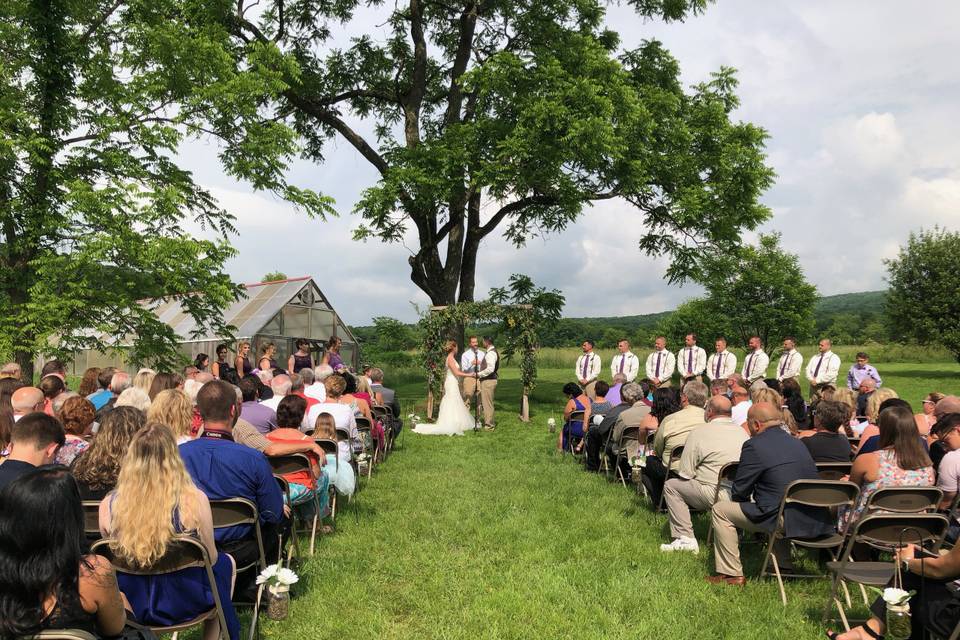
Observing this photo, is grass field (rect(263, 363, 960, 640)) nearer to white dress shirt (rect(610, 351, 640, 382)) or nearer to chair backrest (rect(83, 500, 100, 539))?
chair backrest (rect(83, 500, 100, 539))

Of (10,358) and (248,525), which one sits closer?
(248,525)

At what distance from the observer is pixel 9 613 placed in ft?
7.20

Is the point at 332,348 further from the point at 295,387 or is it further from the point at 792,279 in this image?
the point at 792,279

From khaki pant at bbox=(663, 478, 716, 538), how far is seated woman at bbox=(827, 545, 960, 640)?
232 cm

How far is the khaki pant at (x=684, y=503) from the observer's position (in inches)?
229

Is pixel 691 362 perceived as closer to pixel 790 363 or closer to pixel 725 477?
pixel 790 363

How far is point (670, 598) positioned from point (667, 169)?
14061mm

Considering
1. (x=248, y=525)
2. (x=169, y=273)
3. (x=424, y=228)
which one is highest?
(x=424, y=228)

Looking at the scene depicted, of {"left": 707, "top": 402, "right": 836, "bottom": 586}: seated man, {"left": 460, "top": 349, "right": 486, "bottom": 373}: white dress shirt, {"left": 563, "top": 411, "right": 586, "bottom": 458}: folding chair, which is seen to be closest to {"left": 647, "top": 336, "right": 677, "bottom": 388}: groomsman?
{"left": 460, "top": 349, "right": 486, "bottom": 373}: white dress shirt

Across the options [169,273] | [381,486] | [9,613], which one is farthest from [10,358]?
[9,613]

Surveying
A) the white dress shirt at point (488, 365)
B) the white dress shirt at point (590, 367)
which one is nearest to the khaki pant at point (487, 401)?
the white dress shirt at point (488, 365)

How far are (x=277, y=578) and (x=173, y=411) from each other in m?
1.19

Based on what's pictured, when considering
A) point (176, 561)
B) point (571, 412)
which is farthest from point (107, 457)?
point (571, 412)

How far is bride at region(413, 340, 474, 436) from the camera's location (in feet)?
47.1
